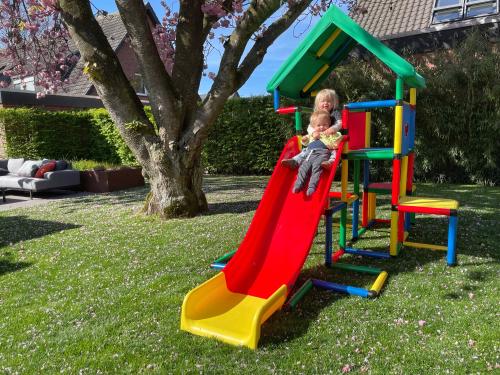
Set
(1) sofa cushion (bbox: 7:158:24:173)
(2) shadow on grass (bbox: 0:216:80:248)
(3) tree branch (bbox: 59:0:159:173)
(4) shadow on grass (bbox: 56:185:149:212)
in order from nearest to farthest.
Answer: (2) shadow on grass (bbox: 0:216:80:248) → (3) tree branch (bbox: 59:0:159:173) → (4) shadow on grass (bbox: 56:185:149:212) → (1) sofa cushion (bbox: 7:158:24:173)

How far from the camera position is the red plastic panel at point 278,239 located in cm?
425

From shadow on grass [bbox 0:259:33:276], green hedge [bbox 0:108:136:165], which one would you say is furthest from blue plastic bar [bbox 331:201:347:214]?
green hedge [bbox 0:108:136:165]

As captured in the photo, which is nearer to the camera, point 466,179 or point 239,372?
point 239,372

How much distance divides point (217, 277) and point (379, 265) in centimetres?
223

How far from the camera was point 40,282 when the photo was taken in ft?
16.3

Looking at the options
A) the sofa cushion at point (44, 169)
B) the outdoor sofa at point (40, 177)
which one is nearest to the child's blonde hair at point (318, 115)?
the outdoor sofa at point (40, 177)

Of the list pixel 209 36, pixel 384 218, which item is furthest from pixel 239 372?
pixel 209 36

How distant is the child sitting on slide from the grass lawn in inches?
44.1

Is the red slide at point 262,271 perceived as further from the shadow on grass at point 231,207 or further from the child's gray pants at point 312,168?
the shadow on grass at point 231,207

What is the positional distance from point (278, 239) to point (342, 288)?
0.92 metres

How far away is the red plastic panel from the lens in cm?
425

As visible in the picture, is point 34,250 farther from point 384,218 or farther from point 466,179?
point 466,179

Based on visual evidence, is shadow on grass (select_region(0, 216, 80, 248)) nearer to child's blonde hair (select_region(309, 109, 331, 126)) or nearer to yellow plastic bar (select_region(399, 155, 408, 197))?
child's blonde hair (select_region(309, 109, 331, 126))

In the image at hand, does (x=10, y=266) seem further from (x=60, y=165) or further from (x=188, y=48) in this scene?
(x=60, y=165)
